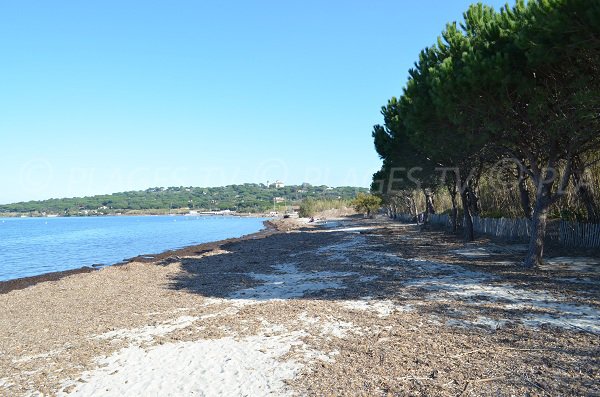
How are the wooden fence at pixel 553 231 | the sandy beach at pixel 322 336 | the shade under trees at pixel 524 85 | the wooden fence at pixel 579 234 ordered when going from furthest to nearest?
the wooden fence at pixel 553 231 < the wooden fence at pixel 579 234 < the shade under trees at pixel 524 85 < the sandy beach at pixel 322 336

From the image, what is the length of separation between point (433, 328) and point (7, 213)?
224 meters

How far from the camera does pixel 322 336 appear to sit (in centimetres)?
700

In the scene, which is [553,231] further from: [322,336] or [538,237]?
[322,336]

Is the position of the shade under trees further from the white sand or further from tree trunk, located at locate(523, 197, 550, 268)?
the white sand

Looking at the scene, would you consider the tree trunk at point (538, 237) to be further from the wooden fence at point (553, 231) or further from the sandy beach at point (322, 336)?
the wooden fence at point (553, 231)

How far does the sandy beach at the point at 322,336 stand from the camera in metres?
5.19

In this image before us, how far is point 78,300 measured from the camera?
1220cm

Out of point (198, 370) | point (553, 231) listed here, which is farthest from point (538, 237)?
point (198, 370)

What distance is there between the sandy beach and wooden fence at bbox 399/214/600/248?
3283mm

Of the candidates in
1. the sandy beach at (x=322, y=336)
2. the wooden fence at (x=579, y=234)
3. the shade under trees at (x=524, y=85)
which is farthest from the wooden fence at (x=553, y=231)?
the shade under trees at (x=524, y=85)

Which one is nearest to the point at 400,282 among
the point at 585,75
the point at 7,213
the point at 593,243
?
the point at 585,75

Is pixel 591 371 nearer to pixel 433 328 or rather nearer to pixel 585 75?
pixel 433 328

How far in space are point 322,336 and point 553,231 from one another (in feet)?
50.5

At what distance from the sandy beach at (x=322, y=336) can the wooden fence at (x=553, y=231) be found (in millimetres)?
3283
